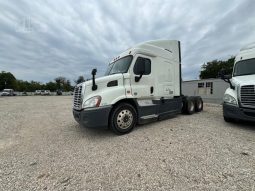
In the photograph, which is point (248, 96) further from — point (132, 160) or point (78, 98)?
point (78, 98)

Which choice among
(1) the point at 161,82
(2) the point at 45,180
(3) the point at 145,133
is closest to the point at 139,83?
(1) the point at 161,82

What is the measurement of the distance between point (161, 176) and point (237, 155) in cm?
186

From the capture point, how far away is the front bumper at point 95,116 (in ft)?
13.1

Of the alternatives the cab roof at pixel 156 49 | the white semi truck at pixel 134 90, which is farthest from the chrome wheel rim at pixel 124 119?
the cab roof at pixel 156 49

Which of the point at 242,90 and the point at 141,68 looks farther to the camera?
the point at 141,68

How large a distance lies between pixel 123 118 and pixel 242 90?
402 cm

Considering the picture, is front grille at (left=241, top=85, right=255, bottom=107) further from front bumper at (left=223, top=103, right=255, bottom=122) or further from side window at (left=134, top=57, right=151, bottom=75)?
side window at (left=134, top=57, right=151, bottom=75)

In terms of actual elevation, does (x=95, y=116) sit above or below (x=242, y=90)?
below

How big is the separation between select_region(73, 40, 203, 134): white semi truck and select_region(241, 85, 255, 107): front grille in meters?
2.36

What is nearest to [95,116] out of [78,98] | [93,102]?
[93,102]

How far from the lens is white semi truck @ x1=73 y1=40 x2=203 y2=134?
410 cm

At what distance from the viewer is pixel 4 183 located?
236 centimetres

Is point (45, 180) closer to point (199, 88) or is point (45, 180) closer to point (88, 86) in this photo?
point (88, 86)

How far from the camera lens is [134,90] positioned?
472 centimetres
